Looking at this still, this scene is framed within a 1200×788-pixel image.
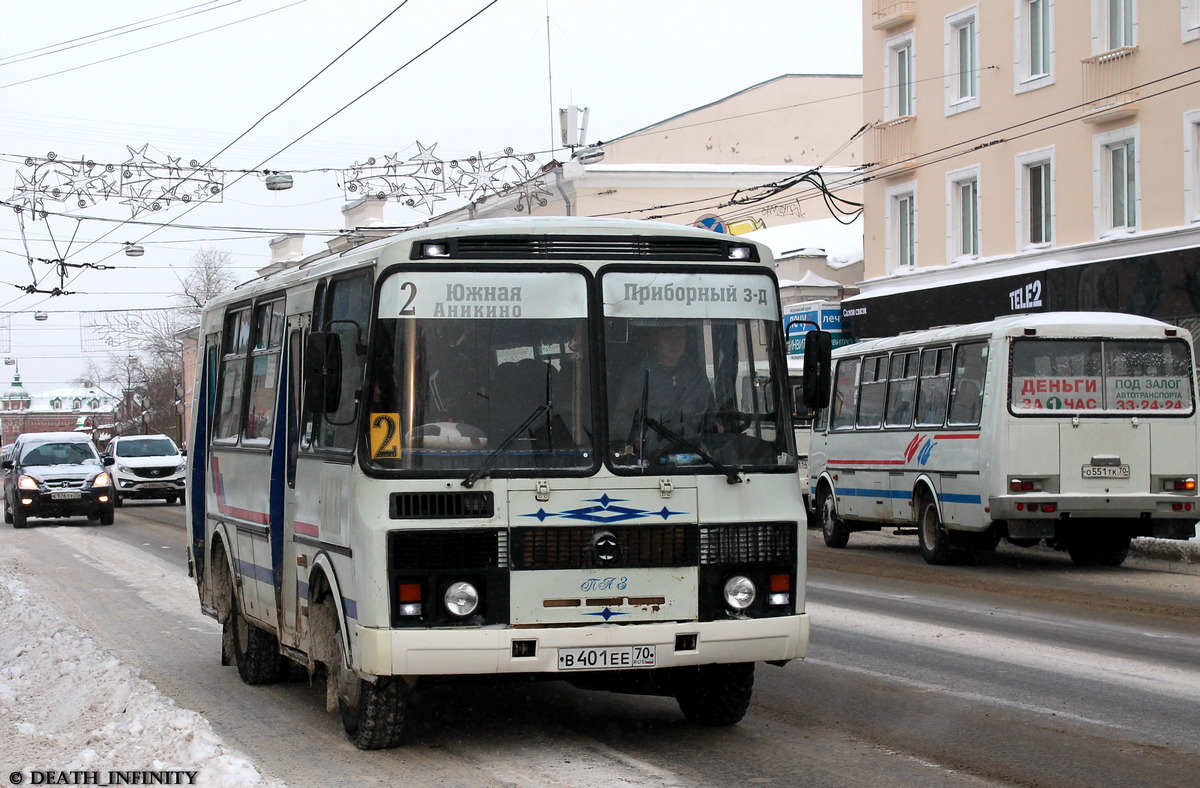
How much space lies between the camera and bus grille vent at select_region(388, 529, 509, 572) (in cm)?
757

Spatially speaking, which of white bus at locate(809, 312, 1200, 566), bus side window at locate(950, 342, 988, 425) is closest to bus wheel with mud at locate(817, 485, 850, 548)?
white bus at locate(809, 312, 1200, 566)

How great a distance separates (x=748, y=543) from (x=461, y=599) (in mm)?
1446

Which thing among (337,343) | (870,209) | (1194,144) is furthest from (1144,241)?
(337,343)

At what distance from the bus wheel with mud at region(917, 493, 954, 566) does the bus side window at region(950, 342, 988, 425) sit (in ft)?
4.38

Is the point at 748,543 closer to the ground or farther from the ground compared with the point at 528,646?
farther from the ground

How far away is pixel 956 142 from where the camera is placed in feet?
107

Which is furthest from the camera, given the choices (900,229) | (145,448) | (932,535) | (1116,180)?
(145,448)

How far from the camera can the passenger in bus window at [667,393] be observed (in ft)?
26.0

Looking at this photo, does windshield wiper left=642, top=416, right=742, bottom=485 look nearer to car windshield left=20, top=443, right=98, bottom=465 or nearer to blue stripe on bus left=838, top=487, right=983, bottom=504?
blue stripe on bus left=838, top=487, right=983, bottom=504

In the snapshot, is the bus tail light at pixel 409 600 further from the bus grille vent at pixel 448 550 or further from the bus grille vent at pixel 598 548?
the bus grille vent at pixel 598 548

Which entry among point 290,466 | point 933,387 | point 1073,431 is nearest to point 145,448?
point 933,387

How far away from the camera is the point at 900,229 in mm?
35250

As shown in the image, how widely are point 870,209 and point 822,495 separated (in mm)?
13176

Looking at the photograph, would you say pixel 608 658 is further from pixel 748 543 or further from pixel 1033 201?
pixel 1033 201
